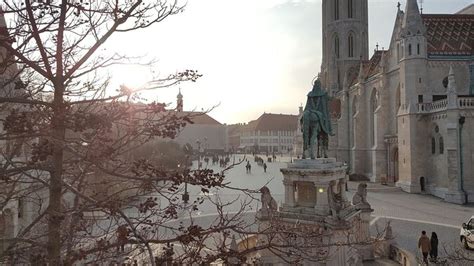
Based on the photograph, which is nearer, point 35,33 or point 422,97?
point 35,33

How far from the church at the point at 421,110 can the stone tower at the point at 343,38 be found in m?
9.09

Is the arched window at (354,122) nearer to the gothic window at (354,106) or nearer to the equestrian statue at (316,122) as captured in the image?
the gothic window at (354,106)

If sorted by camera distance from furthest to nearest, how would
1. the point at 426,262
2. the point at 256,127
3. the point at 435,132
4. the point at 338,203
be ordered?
the point at 256,127
the point at 435,132
the point at 338,203
the point at 426,262

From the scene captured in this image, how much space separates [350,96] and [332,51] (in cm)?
934

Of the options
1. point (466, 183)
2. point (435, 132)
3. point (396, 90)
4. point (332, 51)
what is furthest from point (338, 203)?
point (332, 51)

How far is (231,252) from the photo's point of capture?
10.7 ft

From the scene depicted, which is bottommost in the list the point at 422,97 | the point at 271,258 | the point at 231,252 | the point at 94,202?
the point at 271,258

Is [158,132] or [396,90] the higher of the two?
[396,90]

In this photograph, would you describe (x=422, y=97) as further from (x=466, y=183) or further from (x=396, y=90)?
(x=466, y=183)

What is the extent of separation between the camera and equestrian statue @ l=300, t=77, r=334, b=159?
42.5ft

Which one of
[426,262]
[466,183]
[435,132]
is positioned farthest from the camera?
[435,132]

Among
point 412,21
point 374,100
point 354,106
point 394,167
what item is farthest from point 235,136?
point 412,21

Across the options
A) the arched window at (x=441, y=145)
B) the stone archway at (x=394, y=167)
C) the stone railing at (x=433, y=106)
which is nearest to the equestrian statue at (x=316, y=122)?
the stone railing at (x=433, y=106)

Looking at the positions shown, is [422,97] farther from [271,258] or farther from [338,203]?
[271,258]
